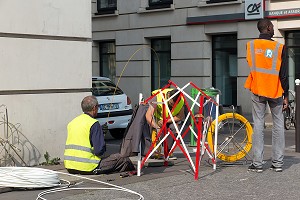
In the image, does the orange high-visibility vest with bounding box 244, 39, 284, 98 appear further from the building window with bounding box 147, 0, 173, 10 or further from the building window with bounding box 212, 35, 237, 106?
the building window with bounding box 147, 0, 173, 10

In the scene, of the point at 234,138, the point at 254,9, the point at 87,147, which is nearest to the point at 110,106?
the point at 234,138

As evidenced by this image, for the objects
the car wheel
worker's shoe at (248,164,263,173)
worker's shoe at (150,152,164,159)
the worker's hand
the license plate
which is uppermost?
the worker's hand

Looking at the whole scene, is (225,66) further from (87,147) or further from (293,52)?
(87,147)

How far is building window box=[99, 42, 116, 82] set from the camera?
27078 mm

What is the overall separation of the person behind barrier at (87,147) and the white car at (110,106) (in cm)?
536

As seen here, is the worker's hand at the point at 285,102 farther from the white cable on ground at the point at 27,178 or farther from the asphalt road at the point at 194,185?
the white cable on ground at the point at 27,178

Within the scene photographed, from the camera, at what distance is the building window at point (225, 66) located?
76.1ft

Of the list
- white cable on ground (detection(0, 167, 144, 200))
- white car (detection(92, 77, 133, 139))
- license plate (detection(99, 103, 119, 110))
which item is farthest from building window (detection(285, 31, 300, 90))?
white cable on ground (detection(0, 167, 144, 200))

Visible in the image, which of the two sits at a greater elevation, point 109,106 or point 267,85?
point 267,85

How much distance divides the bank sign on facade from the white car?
8.25 meters

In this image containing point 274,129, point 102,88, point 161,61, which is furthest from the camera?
point 161,61

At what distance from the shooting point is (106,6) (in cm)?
2705

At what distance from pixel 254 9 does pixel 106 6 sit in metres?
7.98

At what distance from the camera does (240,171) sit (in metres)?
9.16
